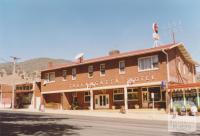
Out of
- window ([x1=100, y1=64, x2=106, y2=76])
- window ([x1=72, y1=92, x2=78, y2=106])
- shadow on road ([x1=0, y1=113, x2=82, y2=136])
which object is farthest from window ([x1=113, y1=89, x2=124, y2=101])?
shadow on road ([x1=0, y1=113, x2=82, y2=136])

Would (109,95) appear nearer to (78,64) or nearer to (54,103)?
(78,64)

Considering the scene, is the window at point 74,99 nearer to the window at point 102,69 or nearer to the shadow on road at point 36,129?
the window at point 102,69

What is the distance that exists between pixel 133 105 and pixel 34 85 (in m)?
21.7

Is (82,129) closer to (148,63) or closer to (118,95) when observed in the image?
(148,63)

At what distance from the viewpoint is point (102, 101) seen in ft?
134

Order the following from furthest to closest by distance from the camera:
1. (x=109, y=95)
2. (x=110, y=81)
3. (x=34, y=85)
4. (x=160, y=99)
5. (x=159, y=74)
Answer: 1. (x=34, y=85)
2. (x=109, y=95)
3. (x=110, y=81)
4. (x=160, y=99)
5. (x=159, y=74)

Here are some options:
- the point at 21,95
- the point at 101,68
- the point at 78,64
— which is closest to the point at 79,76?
the point at 78,64

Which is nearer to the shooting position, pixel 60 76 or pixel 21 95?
pixel 60 76

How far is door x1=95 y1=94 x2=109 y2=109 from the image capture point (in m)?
40.2

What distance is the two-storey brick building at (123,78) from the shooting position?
32938mm

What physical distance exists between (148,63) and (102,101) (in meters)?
10.3

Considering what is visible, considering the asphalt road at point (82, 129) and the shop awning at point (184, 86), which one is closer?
the asphalt road at point (82, 129)

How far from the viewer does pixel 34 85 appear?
51.5m

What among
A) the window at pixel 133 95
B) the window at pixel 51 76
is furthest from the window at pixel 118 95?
the window at pixel 51 76
